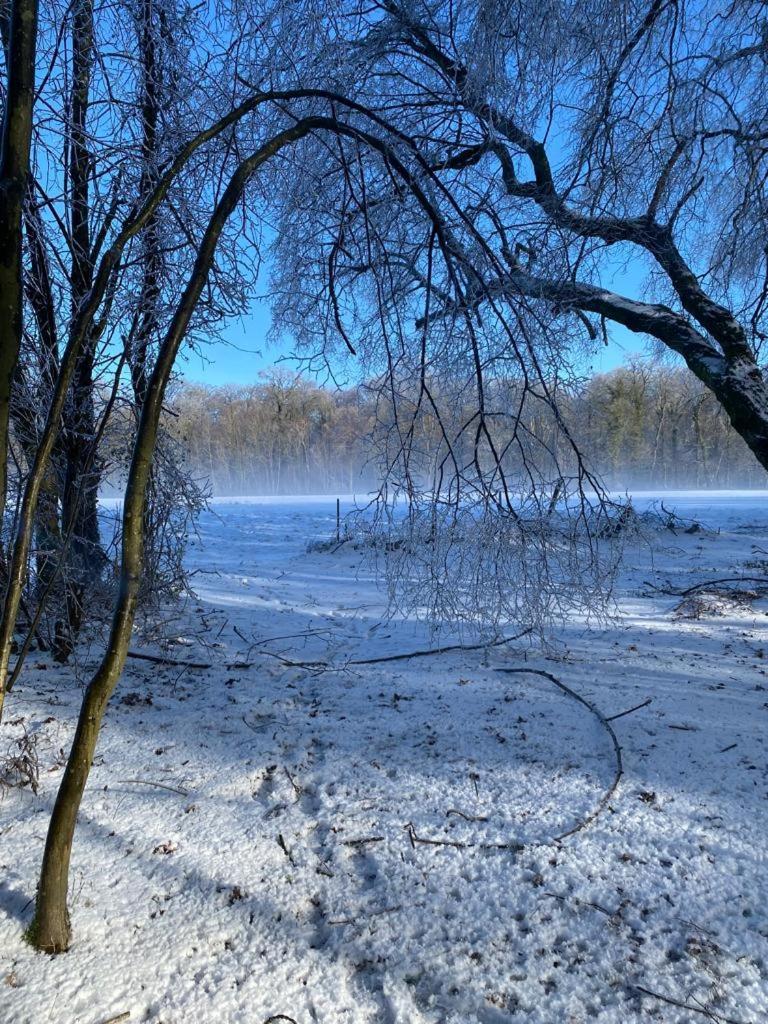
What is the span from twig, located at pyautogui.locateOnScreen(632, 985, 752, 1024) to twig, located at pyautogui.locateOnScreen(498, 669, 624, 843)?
616 mm

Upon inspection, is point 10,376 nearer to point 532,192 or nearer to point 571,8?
point 571,8

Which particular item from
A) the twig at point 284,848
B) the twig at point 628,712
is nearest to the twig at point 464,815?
the twig at point 284,848

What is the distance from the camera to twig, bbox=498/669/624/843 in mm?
2174

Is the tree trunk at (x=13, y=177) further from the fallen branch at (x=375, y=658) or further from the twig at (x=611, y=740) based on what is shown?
the fallen branch at (x=375, y=658)

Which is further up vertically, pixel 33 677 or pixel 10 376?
pixel 10 376

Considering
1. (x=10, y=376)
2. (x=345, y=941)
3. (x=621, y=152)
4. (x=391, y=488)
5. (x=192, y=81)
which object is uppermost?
(x=621, y=152)

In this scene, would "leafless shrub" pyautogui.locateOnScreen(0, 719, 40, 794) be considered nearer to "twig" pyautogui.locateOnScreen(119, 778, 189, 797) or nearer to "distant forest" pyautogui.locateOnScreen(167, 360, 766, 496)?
"twig" pyautogui.locateOnScreen(119, 778, 189, 797)

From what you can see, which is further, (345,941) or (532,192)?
(532,192)

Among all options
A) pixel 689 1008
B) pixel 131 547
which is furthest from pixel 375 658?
pixel 131 547

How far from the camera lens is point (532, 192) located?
502 centimetres

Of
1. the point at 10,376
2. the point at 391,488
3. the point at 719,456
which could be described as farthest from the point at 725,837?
the point at 719,456

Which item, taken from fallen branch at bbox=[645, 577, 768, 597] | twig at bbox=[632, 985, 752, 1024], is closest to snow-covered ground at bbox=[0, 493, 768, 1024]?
twig at bbox=[632, 985, 752, 1024]

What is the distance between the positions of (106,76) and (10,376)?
2.85 meters

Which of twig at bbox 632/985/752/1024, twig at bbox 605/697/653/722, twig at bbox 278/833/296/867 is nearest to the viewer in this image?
twig at bbox 632/985/752/1024
